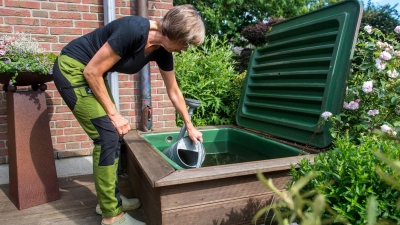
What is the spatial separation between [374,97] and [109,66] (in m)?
1.78

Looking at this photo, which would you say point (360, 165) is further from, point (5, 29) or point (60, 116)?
point (5, 29)

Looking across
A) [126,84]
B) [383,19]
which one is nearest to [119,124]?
[126,84]

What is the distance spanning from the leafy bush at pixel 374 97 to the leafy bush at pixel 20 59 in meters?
2.20

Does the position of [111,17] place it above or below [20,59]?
above

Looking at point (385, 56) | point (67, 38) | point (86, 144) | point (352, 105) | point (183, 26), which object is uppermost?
point (67, 38)

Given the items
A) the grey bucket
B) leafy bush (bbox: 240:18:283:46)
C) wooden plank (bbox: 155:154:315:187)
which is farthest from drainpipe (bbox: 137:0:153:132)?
leafy bush (bbox: 240:18:283:46)

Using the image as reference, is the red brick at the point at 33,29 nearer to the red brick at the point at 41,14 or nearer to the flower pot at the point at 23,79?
the red brick at the point at 41,14

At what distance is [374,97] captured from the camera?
2.07 meters

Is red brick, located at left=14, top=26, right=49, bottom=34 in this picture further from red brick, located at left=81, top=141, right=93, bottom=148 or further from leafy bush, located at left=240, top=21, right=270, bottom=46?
leafy bush, located at left=240, top=21, right=270, bottom=46

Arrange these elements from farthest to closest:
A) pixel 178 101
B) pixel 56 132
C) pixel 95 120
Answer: pixel 56 132, pixel 178 101, pixel 95 120

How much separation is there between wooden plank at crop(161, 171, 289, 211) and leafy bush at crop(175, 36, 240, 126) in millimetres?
1869

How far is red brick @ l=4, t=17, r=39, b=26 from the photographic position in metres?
2.73

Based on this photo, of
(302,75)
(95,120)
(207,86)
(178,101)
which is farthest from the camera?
(207,86)

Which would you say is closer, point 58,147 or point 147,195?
point 147,195
